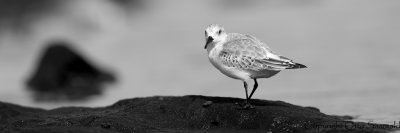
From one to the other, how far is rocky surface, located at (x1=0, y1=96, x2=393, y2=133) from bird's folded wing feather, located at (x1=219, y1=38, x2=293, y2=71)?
0.48 m

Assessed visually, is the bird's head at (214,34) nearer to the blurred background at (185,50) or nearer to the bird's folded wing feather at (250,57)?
the bird's folded wing feather at (250,57)

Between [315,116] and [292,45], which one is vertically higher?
[292,45]

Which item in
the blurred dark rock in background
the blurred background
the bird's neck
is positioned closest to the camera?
the bird's neck

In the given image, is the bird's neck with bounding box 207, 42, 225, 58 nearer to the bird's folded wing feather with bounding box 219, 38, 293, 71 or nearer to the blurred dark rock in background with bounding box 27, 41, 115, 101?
the bird's folded wing feather with bounding box 219, 38, 293, 71

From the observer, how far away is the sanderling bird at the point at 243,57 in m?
8.17

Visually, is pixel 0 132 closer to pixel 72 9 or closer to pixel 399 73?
pixel 399 73

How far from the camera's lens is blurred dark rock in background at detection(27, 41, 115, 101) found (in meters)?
14.7

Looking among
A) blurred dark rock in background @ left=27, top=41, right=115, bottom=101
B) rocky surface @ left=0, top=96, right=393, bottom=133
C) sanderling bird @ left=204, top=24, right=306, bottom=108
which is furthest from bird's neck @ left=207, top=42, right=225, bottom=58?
blurred dark rock in background @ left=27, top=41, right=115, bottom=101

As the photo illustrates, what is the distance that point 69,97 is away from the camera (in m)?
14.2

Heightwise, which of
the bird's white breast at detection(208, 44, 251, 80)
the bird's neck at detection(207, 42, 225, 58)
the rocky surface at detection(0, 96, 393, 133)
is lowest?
the rocky surface at detection(0, 96, 393, 133)

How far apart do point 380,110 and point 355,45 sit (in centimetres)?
806

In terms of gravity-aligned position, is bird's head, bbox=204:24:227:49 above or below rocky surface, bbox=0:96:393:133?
above

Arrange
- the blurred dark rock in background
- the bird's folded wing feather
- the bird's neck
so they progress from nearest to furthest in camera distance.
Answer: the bird's folded wing feather, the bird's neck, the blurred dark rock in background

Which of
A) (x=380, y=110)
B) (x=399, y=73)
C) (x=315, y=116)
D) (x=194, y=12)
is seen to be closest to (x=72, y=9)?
(x=194, y=12)
